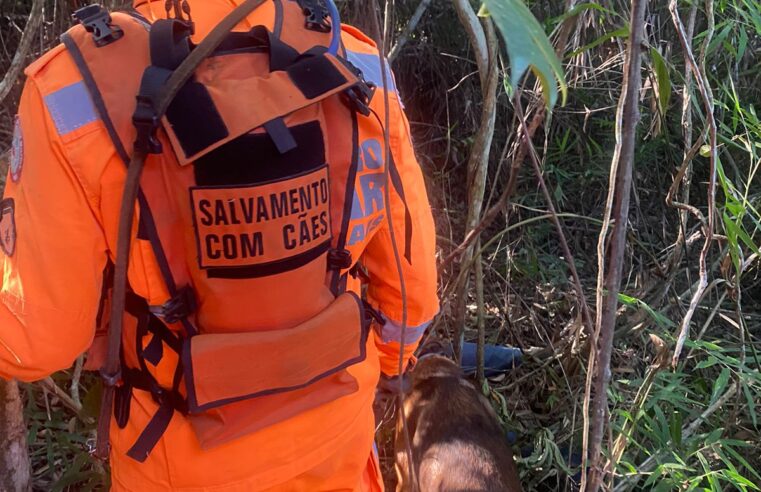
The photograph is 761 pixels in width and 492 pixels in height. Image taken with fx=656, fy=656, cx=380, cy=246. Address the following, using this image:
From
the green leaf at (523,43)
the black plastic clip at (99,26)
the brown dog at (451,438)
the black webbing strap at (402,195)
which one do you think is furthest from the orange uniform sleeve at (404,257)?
the green leaf at (523,43)

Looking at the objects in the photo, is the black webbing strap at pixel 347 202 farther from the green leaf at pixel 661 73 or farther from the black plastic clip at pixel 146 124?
the green leaf at pixel 661 73

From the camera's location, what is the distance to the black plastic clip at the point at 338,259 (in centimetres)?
127

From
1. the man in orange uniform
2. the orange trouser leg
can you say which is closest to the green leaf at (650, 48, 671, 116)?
the man in orange uniform

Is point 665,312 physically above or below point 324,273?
below

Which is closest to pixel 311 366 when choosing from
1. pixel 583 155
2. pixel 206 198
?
pixel 206 198

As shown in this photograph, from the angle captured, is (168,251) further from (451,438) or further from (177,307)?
(451,438)

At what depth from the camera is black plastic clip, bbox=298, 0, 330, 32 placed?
1197 millimetres

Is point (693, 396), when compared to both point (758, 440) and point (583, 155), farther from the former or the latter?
point (583, 155)

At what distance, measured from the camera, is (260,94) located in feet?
3.46

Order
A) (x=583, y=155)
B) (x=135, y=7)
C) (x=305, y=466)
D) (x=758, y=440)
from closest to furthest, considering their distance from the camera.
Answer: (x=135, y=7) → (x=305, y=466) → (x=758, y=440) → (x=583, y=155)

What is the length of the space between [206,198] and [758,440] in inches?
83.4

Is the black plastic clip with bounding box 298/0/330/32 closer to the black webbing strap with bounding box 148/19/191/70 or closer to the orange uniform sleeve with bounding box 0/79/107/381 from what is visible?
the black webbing strap with bounding box 148/19/191/70

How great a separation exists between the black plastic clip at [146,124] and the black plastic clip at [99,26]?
0.13m

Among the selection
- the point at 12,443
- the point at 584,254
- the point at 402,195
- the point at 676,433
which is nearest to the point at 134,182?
the point at 402,195
